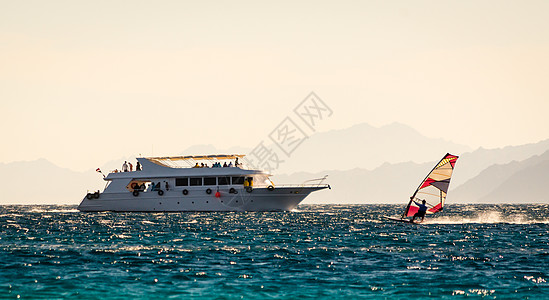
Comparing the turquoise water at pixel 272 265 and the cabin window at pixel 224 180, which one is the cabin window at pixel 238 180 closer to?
the cabin window at pixel 224 180

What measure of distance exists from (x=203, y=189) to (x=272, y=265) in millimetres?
46238

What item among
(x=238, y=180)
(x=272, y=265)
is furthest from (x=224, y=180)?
(x=272, y=265)

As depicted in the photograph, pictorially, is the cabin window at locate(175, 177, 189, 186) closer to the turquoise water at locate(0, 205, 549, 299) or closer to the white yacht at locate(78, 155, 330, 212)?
the white yacht at locate(78, 155, 330, 212)

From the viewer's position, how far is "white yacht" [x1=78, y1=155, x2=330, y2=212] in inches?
2869

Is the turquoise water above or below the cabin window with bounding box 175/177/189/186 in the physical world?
below

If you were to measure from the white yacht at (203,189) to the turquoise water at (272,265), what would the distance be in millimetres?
29046

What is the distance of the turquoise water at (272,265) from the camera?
2209 centimetres

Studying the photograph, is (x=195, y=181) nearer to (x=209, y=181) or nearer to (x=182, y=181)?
(x=182, y=181)

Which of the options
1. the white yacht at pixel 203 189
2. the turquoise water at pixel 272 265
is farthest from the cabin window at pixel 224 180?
the turquoise water at pixel 272 265

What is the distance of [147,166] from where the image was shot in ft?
249

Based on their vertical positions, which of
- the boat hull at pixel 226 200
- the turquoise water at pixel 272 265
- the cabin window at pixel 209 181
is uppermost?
the cabin window at pixel 209 181

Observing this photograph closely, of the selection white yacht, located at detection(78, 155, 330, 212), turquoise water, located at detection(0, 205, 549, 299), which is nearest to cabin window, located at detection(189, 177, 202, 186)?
white yacht, located at detection(78, 155, 330, 212)

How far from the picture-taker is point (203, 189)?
2896 inches

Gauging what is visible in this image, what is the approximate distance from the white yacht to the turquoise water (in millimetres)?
29046
